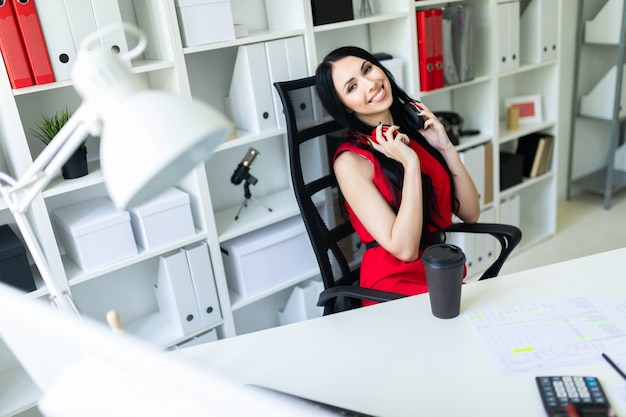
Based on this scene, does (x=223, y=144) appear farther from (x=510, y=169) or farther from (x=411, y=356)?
(x=510, y=169)

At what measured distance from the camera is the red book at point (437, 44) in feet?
8.62

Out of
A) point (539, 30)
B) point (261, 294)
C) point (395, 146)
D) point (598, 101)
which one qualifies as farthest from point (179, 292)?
point (598, 101)

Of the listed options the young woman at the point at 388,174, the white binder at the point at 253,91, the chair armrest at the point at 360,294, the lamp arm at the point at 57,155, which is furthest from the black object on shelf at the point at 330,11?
the lamp arm at the point at 57,155

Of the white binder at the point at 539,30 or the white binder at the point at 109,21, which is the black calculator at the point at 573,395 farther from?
the white binder at the point at 539,30

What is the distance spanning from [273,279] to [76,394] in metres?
1.82

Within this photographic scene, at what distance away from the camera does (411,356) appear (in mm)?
1181

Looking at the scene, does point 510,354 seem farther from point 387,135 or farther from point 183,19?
point 183,19

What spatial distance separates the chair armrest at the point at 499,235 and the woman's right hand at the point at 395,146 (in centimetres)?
35

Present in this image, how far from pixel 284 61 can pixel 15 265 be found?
1.20 meters

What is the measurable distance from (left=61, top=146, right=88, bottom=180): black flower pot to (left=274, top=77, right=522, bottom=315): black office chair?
70 cm

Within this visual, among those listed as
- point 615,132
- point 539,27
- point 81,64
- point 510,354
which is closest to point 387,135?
point 510,354

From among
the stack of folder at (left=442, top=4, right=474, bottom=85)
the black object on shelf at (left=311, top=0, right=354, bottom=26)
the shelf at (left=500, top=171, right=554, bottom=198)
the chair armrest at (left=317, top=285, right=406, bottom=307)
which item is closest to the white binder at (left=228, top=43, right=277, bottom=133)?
the black object on shelf at (left=311, top=0, right=354, bottom=26)

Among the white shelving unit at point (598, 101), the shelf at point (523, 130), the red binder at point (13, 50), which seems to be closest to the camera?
the red binder at point (13, 50)

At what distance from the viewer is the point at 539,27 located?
3068 mm
